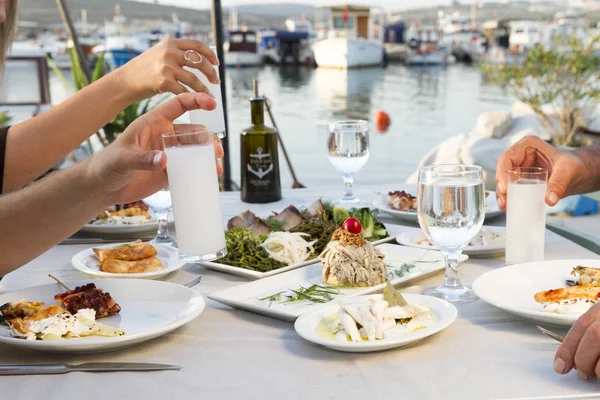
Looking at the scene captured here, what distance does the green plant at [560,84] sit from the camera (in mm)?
8531

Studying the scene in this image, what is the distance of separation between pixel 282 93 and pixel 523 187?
32600mm

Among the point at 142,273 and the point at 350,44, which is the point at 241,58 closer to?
the point at 350,44

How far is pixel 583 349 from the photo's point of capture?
105cm

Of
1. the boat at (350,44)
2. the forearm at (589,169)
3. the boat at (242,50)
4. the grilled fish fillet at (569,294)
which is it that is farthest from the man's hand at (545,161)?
the boat at (242,50)

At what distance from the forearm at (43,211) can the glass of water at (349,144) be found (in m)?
1.05

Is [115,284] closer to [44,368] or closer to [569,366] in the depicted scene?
[44,368]

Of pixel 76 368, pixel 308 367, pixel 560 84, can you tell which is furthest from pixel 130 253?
pixel 560 84

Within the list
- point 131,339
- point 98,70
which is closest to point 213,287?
point 131,339

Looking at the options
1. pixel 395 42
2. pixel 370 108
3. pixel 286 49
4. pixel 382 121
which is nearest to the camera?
pixel 382 121

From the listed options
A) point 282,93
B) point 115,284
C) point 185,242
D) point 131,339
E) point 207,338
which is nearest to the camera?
point 131,339

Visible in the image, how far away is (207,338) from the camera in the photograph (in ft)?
4.27

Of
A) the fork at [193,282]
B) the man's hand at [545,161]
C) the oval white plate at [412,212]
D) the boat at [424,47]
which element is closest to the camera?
the fork at [193,282]

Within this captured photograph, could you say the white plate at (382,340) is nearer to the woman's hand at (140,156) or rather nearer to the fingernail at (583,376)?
the fingernail at (583,376)

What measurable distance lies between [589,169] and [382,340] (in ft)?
3.68
